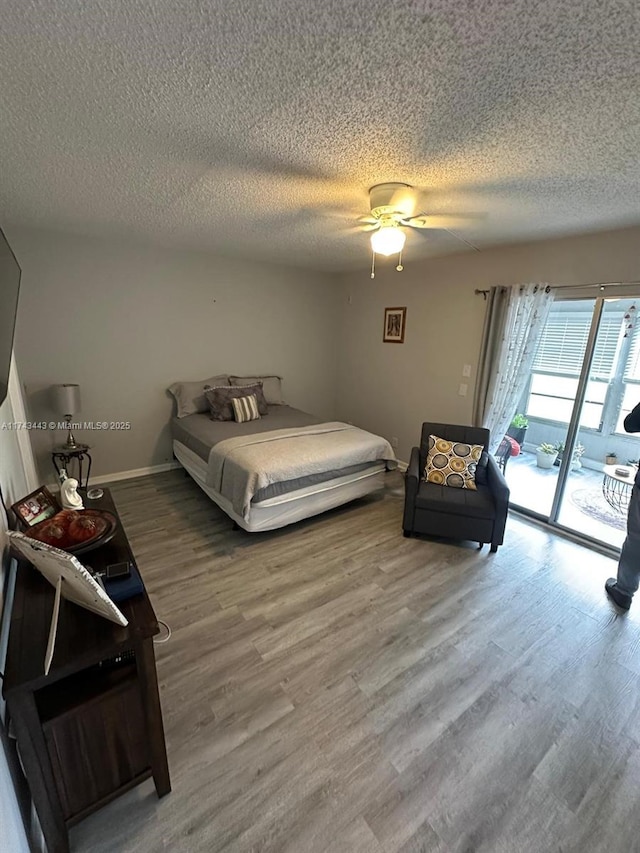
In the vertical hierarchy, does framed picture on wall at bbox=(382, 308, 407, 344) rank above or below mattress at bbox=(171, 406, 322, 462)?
above

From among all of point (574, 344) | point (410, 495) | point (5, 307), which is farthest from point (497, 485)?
point (5, 307)

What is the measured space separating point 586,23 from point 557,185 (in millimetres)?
1152

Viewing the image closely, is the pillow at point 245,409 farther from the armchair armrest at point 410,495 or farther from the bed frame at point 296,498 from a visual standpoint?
the armchair armrest at point 410,495

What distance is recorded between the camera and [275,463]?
2756mm

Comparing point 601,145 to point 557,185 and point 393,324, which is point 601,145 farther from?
point 393,324

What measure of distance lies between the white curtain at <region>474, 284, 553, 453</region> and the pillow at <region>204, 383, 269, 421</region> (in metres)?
2.38

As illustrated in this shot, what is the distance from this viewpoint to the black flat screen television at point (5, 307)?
4.04 ft

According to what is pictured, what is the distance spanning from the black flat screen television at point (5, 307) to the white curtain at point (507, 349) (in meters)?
3.34

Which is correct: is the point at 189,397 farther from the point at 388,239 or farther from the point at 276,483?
the point at 388,239

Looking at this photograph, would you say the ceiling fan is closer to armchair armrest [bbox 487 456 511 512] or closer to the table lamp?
armchair armrest [bbox 487 456 511 512]

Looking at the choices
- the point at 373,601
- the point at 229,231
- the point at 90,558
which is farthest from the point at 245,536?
the point at 229,231

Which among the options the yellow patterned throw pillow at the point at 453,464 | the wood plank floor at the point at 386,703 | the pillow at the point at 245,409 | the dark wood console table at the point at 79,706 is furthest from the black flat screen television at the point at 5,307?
the yellow patterned throw pillow at the point at 453,464

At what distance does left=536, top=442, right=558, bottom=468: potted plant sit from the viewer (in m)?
3.23

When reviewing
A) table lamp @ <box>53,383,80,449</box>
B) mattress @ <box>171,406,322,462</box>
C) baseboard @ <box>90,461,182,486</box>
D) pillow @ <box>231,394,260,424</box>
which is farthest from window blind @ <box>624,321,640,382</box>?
table lamp @ <box>53,383,80,449</box>
